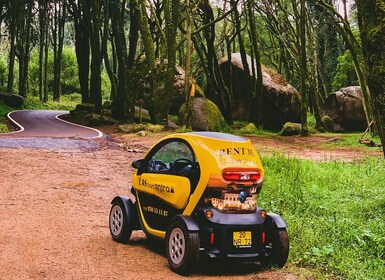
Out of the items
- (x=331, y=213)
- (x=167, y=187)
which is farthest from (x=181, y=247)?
(x=331, y=213)

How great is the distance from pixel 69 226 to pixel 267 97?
25.2 meters

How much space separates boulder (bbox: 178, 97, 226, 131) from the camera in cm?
2677

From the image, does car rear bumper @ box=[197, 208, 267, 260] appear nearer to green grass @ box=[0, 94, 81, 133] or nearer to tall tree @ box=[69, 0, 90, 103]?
green grass @ box=[0, 94, 81, 133]

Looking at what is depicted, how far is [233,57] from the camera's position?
3391 centimetres

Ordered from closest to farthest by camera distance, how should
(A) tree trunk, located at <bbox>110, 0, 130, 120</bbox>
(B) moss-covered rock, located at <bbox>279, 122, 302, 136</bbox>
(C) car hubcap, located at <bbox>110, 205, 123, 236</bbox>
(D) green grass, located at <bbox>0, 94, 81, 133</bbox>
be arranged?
1. (C) car hubcap, located at <bbox>110, 205, 123, 236</bbox>
2. (B) moss-covered rock, located at <bbox>279, 122, 302, 136</bbox>
3. (A) tree trunk, located at <bbox>110, 0, 130, 120</bbox>
4. (D) green grass, located at <bbox>0, 94, 81, 133</bbox>

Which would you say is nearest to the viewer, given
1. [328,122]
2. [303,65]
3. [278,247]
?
[278,247]

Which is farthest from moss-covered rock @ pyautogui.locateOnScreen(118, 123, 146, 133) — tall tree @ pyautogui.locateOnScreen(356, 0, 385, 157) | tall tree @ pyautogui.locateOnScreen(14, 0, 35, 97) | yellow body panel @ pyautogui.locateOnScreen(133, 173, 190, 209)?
tall tree @ pyautogui.locateOnScreen(14, 0, 35, 97)

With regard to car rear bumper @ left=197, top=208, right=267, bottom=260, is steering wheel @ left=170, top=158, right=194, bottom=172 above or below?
above

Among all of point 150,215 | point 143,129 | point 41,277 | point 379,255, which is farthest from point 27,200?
point 143,129

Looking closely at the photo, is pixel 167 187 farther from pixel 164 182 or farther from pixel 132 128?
pixel 132 128

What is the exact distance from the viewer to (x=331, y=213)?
8445 mm

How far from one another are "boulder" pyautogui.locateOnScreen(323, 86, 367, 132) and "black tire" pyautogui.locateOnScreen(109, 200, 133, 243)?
24.9 m

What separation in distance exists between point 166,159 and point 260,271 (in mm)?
2098

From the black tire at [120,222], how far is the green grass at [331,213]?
2.31m
